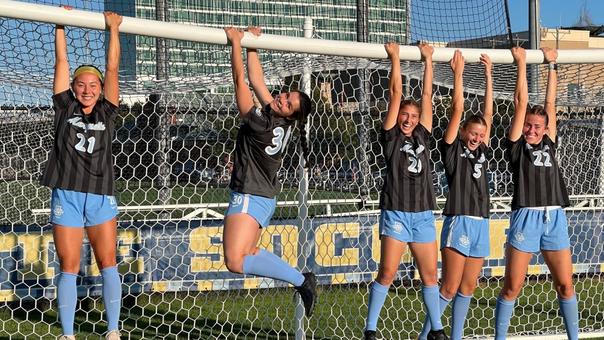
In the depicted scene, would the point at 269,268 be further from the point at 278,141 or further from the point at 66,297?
the point at 66,297

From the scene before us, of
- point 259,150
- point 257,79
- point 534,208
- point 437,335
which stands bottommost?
point 437,335

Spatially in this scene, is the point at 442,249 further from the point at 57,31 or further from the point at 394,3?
the point at 394,3

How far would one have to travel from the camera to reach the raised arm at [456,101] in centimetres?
605

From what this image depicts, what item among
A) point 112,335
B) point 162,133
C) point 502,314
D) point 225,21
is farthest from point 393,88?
point 225,21

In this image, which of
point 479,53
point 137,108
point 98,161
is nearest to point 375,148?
point 137,108

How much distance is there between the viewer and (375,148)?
11.3 metres

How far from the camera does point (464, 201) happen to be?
6223mm

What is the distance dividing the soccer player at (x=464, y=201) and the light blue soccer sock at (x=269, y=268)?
1.25 meters

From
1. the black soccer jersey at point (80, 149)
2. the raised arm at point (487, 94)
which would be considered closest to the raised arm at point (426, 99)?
the raised arm at point (487, 94)

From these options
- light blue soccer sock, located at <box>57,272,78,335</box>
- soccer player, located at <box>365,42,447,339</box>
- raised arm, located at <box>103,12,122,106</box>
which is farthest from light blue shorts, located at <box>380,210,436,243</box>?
light blue soccer sock, located at <box>57,272,78,335</box>

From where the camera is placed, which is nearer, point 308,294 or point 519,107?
Result: point 308,294

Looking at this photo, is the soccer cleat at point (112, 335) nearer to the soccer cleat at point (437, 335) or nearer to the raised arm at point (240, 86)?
the raised arm at point (240, 86)

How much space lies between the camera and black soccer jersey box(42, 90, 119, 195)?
205 inches

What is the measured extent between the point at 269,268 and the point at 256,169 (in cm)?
65
